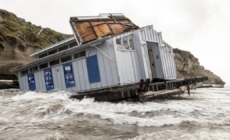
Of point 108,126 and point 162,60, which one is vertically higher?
point 162,60

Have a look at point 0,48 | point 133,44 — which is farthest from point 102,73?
point 0,48

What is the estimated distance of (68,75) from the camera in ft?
50.0

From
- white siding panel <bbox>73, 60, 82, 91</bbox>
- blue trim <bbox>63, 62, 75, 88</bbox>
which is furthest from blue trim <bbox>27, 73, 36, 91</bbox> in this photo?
white siding panel <bbox>73, 60, 82, 91</bbox>

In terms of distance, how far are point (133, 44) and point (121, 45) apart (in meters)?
1.26

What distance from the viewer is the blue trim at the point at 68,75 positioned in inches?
590

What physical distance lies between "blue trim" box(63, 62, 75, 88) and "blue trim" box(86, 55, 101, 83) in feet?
5.48

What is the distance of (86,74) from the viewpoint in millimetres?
14164

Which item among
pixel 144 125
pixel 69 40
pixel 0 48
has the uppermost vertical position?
pixel 0 48

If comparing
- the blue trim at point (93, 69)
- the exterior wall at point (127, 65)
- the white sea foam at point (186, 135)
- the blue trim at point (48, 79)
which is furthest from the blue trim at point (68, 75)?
the white sea foam at point (186, 135)

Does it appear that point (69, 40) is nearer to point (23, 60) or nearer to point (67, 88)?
point (67, 88)

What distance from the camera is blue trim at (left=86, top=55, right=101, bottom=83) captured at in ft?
44.7

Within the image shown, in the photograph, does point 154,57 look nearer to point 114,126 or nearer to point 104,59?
point 104,59

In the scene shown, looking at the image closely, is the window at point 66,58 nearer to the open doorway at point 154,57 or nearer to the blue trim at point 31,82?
the blue trim at point 31,82

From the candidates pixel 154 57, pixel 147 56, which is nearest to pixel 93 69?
pixel 147 56
